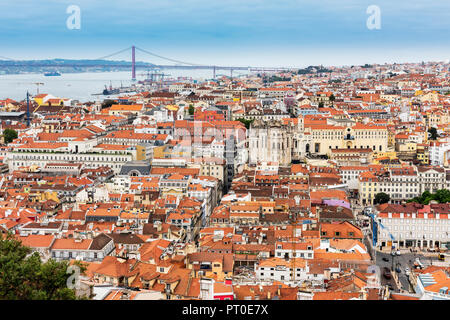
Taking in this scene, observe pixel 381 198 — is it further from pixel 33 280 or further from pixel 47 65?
pixel 47 65

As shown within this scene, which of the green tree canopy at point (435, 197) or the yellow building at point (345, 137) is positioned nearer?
the green tree canopy at point (435, 197)

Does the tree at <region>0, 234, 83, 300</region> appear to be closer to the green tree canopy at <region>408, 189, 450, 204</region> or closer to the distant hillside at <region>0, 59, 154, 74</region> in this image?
the green tree canopy at <region>408, 189, 450, 204</region>

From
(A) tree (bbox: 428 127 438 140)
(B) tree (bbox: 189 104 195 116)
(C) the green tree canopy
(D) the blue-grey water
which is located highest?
(D) the blue-grey water

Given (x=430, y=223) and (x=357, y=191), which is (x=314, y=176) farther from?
(x=430, y=223)

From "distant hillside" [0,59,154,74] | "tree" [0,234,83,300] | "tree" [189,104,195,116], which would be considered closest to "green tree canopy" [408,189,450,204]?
"tree" [0,234,83,300]

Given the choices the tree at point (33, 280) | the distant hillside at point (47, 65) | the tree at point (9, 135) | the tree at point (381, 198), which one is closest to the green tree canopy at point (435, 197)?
the tree at point (381, 198)

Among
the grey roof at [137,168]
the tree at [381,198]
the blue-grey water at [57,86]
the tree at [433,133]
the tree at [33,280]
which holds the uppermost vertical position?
the blue-grey water at [57,86]

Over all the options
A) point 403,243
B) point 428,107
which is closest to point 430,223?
point 403,243

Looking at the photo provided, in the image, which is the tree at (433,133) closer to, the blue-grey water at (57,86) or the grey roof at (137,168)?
the grey roof at (137,168)
